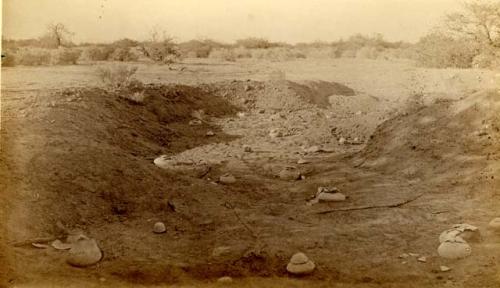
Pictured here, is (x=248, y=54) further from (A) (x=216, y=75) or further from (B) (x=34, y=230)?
(B) (x=34, y=230)

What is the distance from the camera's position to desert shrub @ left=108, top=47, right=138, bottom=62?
9.96 feet

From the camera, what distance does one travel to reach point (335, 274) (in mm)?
2805

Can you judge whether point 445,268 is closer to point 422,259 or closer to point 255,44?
point 422,259

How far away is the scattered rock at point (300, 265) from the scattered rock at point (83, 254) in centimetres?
96

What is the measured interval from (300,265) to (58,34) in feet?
5.74

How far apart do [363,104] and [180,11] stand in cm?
109

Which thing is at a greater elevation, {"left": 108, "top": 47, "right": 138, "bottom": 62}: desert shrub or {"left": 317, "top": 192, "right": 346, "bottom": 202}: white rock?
{"left": 108, "top": 47, "right": 138, "bottom": 62}: desert shrub

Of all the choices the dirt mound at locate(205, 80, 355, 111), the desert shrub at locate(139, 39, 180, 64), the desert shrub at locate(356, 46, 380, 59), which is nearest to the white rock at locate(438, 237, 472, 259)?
the dirt mound at locate(205, 80, 355, 111)

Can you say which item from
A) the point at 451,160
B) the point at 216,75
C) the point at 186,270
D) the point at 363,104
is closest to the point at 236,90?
the point at 216,75

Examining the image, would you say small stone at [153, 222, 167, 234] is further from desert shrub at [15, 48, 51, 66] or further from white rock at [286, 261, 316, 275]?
desert shrub at [15, 48, 51, 66]

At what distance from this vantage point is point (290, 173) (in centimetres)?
302

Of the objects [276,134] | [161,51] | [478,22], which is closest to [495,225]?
[478,22]

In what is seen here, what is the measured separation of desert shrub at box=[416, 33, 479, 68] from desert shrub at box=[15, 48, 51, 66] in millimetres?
1971

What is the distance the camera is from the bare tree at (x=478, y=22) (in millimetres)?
2938
